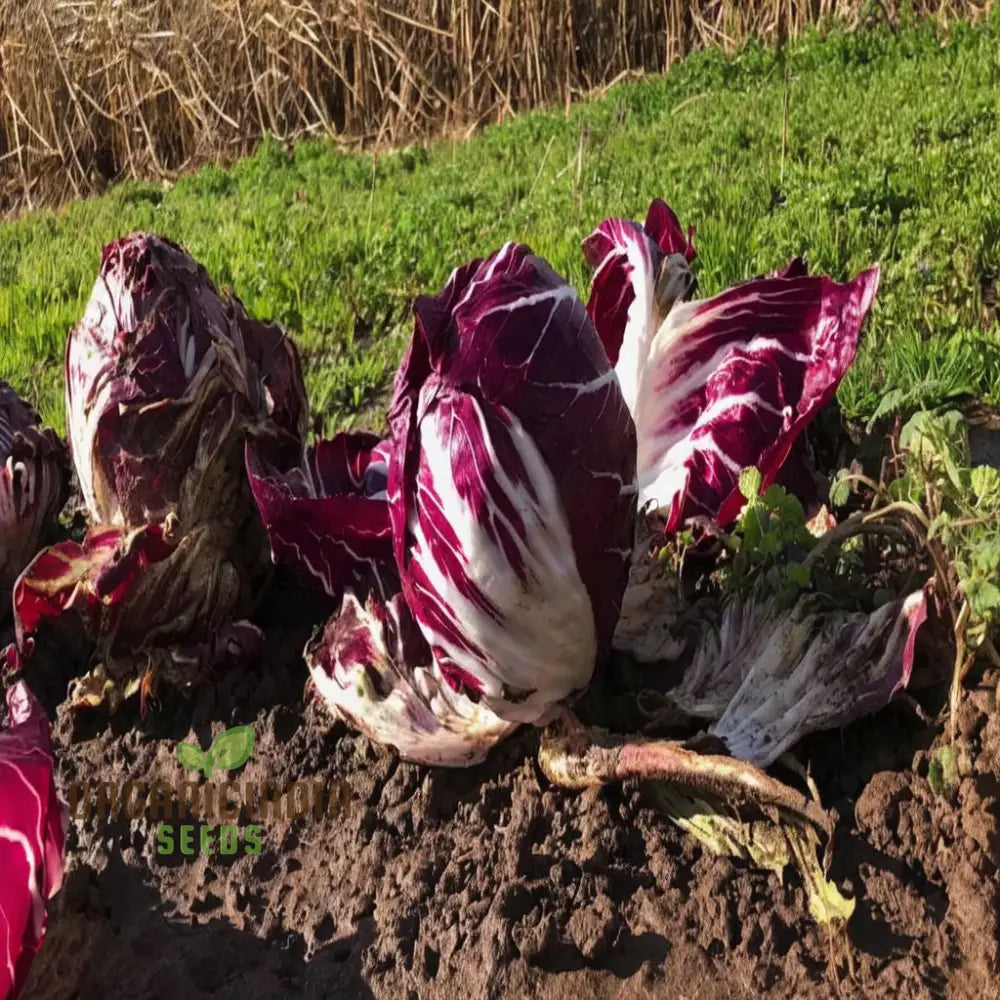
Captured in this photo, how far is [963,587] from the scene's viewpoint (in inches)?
52.2

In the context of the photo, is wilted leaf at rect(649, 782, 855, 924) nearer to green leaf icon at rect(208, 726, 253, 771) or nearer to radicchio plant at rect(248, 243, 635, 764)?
radicchio plant at rect(248, 243, 635, 764)

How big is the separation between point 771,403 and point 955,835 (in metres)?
0.71

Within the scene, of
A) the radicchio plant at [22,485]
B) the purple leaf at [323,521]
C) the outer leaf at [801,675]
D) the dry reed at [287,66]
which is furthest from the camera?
the dry reed at [287,66]

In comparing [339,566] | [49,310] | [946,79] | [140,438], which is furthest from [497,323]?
[946,79]

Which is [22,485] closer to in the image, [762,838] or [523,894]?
[523,894]

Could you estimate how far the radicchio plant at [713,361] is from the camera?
173 centimetres

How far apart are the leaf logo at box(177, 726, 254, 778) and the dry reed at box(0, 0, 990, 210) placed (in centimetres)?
687

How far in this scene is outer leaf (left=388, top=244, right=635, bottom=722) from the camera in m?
1.38

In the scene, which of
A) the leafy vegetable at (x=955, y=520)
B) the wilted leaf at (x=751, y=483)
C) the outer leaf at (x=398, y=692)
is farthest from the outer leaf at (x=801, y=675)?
the outer leaf at (x=398, y=692)

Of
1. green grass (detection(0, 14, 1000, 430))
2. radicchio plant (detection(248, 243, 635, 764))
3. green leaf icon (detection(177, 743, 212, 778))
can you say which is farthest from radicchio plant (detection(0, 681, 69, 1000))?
green grass (detection(0, 14, 1000, 430))

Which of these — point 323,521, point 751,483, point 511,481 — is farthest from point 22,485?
point 751,483

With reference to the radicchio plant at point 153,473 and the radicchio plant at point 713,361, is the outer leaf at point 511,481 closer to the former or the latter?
the radicchio plant at point 713,361

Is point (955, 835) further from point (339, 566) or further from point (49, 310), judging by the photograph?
point (49, 310)
